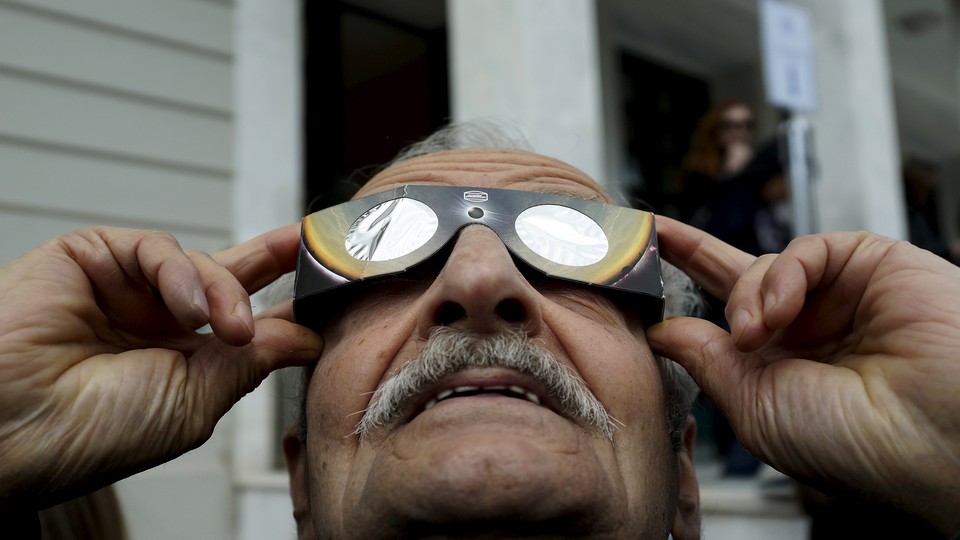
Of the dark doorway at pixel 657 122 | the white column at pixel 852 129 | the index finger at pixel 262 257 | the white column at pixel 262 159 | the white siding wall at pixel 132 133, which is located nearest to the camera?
the index finger at pixel 262 257

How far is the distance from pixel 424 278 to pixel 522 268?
0.21 meters

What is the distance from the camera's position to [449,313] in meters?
1.53

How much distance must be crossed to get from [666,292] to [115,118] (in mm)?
3818

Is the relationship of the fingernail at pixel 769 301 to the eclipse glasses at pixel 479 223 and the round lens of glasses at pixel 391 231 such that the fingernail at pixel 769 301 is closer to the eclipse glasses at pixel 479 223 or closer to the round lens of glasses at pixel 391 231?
the eclipse glasses at pixel 479 223

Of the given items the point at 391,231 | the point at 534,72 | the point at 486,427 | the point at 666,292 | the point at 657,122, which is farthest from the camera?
the point at 657,122

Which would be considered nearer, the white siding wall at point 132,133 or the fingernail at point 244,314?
the fingernail at point 244,314

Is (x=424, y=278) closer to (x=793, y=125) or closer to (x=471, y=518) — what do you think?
(x=471, y=518)

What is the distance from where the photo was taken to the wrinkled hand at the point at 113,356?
56.0 inches

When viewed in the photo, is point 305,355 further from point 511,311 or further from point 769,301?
point 769,301

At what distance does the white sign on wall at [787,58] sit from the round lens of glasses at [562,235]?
200 cm

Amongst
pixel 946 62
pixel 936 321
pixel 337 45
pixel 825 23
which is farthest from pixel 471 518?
pixel 946 62

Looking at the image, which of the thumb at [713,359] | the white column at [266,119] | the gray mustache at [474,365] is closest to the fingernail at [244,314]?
the gray mustache at [474,365]

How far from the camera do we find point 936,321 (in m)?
1.39

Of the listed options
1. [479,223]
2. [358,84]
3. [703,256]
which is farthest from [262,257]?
[358,84]
